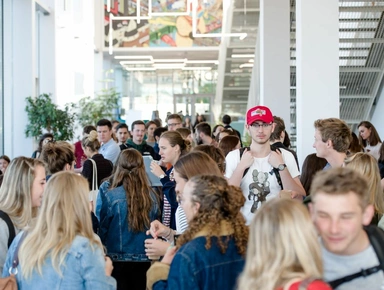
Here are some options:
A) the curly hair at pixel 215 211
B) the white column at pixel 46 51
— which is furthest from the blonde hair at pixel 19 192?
the white column at pixel 46 51

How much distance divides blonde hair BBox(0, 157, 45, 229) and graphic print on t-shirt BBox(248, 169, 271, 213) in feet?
5.55

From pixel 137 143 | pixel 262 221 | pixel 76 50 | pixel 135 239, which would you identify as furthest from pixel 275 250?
pixel 76 50

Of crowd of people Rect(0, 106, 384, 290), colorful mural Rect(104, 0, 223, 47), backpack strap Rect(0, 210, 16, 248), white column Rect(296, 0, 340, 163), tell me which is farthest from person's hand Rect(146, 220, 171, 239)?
colorful mural Rect(104, 0, 223, 47)

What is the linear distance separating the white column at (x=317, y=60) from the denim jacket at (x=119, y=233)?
3204mm

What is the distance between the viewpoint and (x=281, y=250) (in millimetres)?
2365

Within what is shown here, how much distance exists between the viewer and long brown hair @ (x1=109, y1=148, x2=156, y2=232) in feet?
16.9

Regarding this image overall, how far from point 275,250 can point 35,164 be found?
6.64 ft

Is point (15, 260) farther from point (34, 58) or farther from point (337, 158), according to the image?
point (34, 58)

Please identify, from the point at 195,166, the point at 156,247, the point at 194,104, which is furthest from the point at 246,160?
the point at 194,104

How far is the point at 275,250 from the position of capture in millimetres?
2379

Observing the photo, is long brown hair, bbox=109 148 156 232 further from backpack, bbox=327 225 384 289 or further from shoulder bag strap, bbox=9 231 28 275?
backpack, bbox=327 225 384 289

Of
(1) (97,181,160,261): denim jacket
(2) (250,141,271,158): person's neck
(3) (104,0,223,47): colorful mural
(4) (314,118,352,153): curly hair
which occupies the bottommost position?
(1) (97,181,160,261): denim jacket

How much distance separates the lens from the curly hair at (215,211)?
9.86 feet

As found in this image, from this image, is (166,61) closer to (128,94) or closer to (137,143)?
(128,94)
